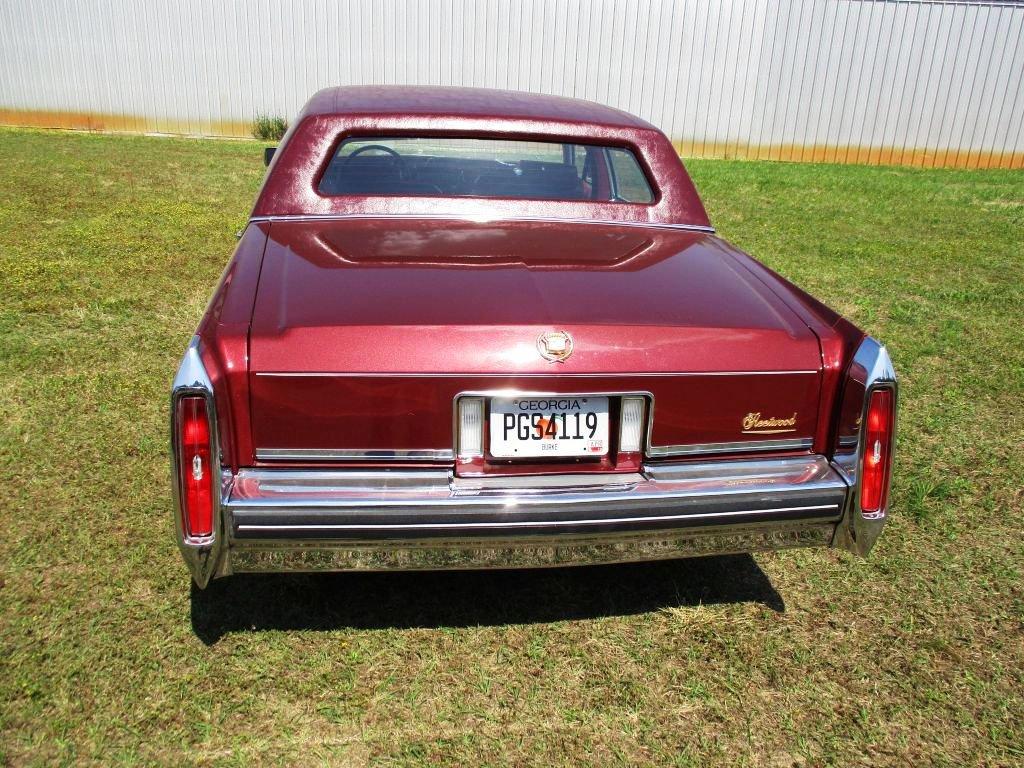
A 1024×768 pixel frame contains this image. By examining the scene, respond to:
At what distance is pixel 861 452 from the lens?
7.82 ft

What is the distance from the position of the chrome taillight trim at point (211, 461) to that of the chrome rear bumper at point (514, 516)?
1 cm

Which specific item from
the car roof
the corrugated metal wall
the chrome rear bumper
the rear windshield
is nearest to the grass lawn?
the chrome rear bumper

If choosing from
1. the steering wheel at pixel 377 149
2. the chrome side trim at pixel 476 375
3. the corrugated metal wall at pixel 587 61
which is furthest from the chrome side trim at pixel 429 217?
the corrugated metal wall at pixel 587 61

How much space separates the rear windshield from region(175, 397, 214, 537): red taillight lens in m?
1.25

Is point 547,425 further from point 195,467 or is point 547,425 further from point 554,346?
point 195,467

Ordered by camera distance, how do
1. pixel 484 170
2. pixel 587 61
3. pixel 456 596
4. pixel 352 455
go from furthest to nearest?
1. pixel 587 61
2. pixel 484 170
3. pixel 456 596
4. pixel 352 455

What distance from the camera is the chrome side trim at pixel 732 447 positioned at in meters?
2.36

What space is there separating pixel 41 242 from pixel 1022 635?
6717 millimetres

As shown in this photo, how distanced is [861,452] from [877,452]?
58mm

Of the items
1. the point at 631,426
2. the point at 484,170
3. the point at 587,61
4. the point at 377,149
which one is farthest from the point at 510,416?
the point at 587,61

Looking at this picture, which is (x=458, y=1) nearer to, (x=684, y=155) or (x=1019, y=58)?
(x=684, y=155)

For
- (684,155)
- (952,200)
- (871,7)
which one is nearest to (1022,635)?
(952,200)

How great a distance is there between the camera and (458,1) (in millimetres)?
13070

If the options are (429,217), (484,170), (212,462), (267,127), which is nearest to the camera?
(212,462)
